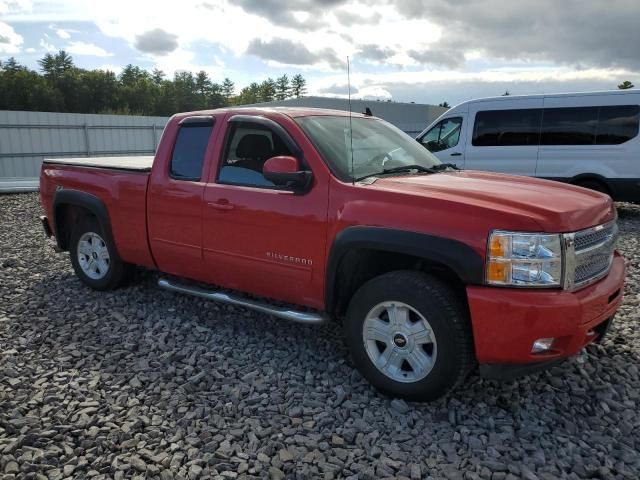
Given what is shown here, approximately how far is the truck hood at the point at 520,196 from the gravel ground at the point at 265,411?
118cm

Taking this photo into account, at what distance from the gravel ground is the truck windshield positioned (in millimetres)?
1450

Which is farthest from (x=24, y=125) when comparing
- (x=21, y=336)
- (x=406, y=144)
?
(x=406, y=144)

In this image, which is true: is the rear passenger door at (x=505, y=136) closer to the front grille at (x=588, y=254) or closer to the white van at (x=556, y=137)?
the white van at (x=556, y=137)

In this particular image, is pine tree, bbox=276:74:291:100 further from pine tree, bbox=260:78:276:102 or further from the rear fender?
the rear fender

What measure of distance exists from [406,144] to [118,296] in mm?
3212

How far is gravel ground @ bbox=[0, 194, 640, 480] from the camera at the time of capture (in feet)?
9.32

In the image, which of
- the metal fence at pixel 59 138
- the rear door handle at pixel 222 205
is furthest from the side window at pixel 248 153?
the metal fence at pixel 59 138

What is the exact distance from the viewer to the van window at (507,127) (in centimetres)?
1066

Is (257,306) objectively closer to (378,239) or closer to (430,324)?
(378,239)

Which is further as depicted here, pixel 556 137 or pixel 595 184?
pixel 556 137

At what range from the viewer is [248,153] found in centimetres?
429

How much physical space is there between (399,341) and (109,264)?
3.33 m

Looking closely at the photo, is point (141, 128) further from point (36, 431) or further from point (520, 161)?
point (36, 431)

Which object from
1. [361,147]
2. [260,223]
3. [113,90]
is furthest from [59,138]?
[113,90]
